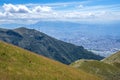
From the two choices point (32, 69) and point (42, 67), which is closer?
point (32, 69)

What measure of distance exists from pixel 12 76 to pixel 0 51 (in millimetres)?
8370

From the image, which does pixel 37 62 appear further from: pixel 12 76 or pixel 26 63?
pixel 12 76

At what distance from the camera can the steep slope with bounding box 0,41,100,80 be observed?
3322 cm

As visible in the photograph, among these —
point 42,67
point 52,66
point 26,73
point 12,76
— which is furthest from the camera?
point 52,66

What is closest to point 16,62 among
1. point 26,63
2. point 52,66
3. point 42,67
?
point 26,63

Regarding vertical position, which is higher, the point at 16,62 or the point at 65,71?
the point at 16,62

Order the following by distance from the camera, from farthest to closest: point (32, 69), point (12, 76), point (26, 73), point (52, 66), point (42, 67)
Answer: point (52, 66) → point (42, 67) → point (32, 69) → point (26, 73) → point (12, 76)

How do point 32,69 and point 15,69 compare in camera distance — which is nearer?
point 15,69

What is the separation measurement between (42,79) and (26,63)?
→ 4.61m

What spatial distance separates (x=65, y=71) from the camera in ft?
144

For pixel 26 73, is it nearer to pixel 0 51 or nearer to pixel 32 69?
pixel 32 69

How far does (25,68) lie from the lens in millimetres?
36531

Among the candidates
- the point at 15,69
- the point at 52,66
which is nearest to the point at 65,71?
the point at 52,66

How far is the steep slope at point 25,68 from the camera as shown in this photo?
33222 millimetres
